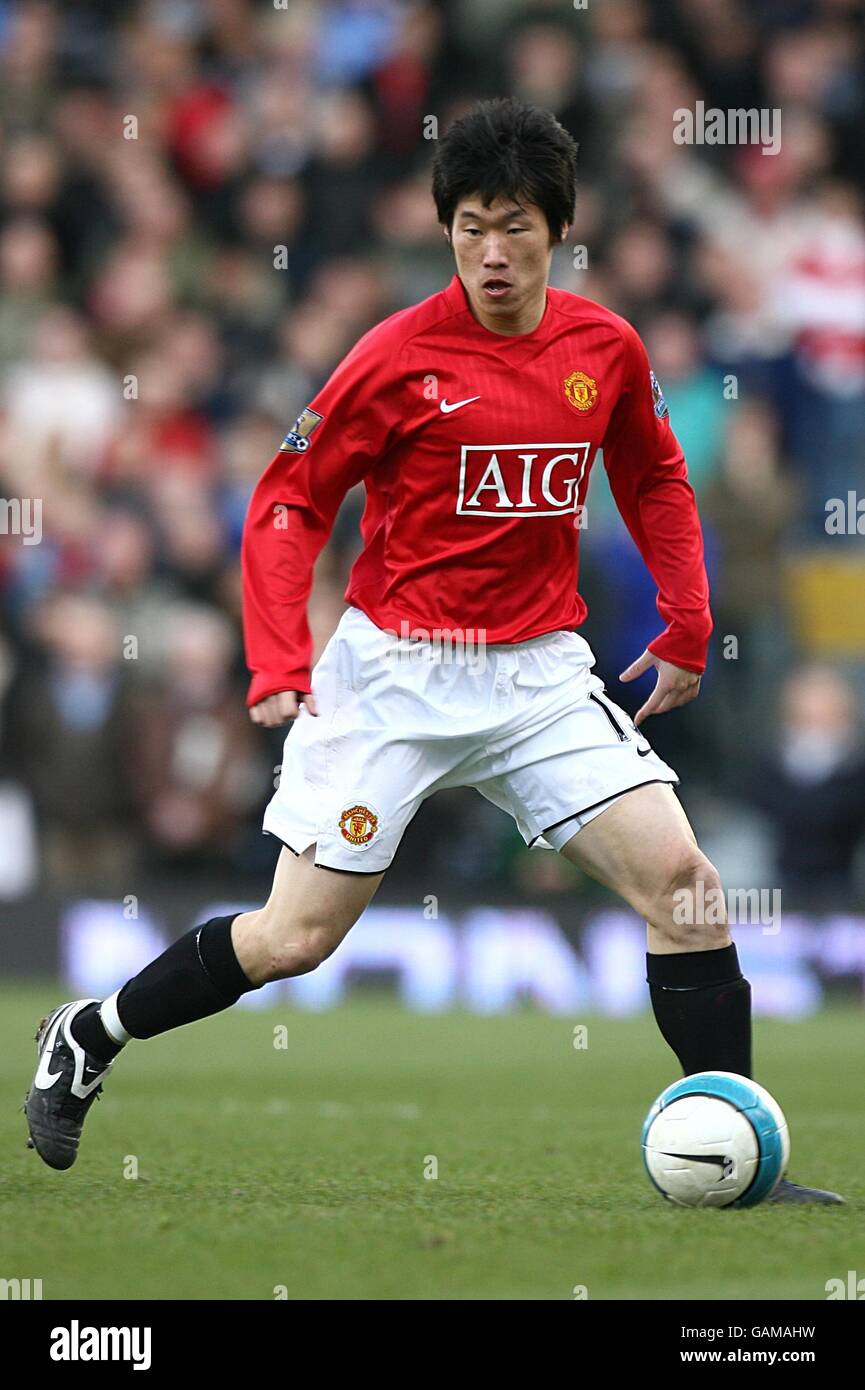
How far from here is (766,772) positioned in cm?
1205

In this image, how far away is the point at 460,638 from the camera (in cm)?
546

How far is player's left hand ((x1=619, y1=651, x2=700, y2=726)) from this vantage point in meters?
5.75

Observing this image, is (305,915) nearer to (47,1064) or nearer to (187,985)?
(187,985)

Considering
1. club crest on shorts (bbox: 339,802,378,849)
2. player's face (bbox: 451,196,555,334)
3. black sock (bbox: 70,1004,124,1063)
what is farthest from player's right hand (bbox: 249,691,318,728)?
player's face (bbox: 451,196,555,334)

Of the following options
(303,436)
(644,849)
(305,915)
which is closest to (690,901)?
(644,849)

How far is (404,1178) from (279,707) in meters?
1.41

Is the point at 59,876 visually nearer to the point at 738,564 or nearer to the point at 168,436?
the point at 168,436

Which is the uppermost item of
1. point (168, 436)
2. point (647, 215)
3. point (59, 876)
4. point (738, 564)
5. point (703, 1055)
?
point (647, 215)

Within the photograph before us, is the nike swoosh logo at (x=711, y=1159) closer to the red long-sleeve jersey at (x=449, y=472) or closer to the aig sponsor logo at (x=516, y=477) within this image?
the red long-sleeve jersey at (x=449, y=472)

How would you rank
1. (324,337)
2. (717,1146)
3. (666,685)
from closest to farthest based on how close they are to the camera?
1. (717,1146)
2. (666,685)
3. (324,337)

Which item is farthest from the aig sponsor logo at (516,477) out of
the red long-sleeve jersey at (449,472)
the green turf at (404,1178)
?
the green turf at (404,1178)

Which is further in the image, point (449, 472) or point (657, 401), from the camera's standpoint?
point (657, 401)

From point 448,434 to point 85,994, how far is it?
21.3 ft
